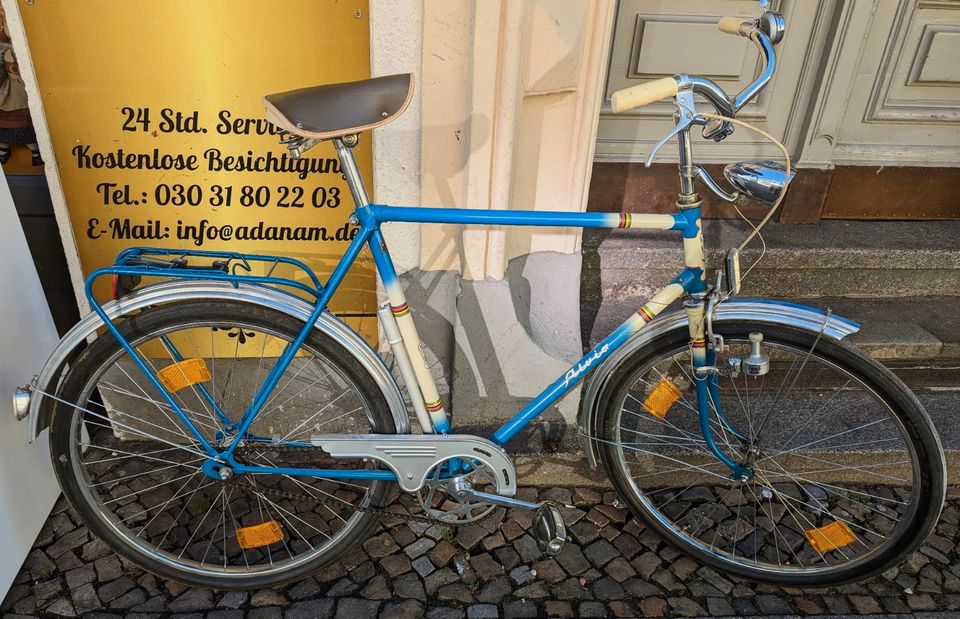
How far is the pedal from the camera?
83.7 inches

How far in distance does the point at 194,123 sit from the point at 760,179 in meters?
1.89

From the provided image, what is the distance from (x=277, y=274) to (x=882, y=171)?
2804 millimetres

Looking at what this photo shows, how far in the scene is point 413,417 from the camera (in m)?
2.78

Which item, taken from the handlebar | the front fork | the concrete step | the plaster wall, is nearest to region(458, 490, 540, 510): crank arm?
the plaster wall

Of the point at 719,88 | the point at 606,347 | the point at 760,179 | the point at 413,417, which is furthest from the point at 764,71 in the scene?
the point at 413,417

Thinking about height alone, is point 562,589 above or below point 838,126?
below

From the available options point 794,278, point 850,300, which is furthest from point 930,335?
point 794,278

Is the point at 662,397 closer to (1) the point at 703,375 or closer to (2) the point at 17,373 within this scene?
(1) the point at 703,375

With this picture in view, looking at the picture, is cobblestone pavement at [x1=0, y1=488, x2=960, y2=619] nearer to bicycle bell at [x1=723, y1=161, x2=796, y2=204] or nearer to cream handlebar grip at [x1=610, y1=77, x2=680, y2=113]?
bicycle bell at [x1=723, y1=161, x2=796, y2=204]

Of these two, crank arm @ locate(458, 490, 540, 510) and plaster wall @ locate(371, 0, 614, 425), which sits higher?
plaster wall @ locate(371, 0, 614, 425)

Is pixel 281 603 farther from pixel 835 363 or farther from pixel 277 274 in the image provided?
pixel 835 363

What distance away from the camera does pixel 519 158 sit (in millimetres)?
2451

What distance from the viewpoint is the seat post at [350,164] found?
1804mm

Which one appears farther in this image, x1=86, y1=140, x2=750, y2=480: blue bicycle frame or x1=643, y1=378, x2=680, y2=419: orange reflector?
x1=643, y1=378, x2=680, y2=419: orange reflector
